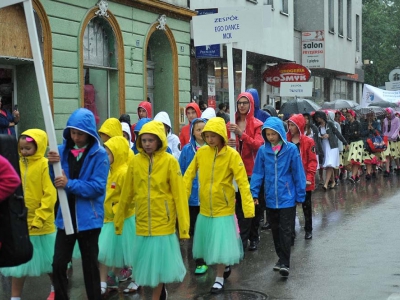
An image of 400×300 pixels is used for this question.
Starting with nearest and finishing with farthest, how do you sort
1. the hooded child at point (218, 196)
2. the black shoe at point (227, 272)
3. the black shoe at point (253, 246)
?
1. the hooded child at point (218, 196)
2. the black shoe at point (227, 272)
3. the black shoe at point (253, 246)

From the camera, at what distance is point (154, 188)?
7250 mm

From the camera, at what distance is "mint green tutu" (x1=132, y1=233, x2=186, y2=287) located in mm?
7062

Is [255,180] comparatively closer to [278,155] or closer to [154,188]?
[278,155]

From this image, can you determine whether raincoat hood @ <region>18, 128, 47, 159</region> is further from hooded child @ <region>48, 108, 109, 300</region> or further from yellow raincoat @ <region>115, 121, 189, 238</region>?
yellow raincoat @ <region>115, 121, 189, 238</region>

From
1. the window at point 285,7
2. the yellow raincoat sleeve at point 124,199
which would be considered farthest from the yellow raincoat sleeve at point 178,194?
the window at point 285,7

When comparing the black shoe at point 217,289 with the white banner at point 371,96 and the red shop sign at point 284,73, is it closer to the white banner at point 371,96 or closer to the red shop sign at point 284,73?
the red shop sign at point 284,73

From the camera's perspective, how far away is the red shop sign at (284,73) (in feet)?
93.7

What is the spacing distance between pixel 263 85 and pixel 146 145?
23.7m

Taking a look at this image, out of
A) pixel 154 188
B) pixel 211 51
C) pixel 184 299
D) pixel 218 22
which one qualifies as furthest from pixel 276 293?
pixel 211 51

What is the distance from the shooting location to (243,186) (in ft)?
27.5

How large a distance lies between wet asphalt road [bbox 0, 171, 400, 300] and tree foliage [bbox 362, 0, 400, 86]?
49.6 meters

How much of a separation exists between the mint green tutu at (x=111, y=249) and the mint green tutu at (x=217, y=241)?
2.85ft

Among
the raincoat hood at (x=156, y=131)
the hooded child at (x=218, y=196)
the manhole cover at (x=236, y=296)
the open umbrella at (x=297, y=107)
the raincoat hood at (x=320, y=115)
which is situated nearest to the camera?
the raincoat hood at (x=156, y=131)

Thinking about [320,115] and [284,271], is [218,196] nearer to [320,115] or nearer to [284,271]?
[284,271]
